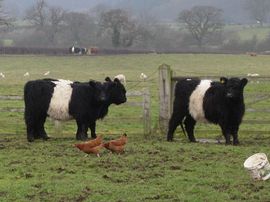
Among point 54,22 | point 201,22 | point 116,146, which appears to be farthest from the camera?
point 54,22

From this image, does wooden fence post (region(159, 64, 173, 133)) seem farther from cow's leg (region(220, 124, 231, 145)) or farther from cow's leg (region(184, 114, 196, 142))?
cow's leg (region(220, 124, 231, 145))

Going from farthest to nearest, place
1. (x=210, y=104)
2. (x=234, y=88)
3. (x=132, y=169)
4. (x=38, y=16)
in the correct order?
1. (x=38, y=16)
2. (x=210, y=104)
3. (x=234, y=88)
4. (x=132, y=169)

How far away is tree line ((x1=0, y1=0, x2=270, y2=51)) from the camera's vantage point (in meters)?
84.1

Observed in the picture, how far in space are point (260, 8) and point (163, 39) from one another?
206ft

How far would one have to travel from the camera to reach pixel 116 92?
1616 centimetres

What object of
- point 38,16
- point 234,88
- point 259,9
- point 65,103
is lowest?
point 65,103

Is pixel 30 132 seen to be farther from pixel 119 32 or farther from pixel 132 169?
pixel 119 32

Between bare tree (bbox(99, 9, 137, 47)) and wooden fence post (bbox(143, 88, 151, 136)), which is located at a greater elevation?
bare tree (bbox(99, 9, 137, 47))

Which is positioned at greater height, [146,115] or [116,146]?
[146,115]

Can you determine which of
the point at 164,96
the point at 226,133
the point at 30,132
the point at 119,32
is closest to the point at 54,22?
the point at 119,32

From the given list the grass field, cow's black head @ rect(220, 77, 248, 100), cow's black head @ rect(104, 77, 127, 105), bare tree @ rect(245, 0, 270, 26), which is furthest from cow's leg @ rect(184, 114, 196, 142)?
bare tree @ rect(245, 0, 270, 26)

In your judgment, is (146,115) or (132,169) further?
(146,115)

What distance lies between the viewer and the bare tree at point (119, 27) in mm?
81000

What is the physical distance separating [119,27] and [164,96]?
68319 millimetres
